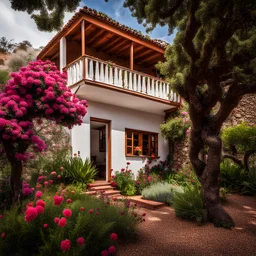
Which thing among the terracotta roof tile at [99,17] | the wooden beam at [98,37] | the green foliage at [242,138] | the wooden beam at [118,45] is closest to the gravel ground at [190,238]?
the green foliage at [242,138]

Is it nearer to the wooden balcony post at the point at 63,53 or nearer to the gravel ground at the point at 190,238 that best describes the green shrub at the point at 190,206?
the gravel ground at the point at 190,238

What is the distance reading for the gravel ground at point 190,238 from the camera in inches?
127

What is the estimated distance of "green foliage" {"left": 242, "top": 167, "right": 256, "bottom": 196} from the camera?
707 centimetres

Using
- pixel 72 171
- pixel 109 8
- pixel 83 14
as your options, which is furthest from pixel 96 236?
pixel 83 14

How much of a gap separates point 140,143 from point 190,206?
19.0 ft

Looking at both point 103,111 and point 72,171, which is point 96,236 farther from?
point 103,111

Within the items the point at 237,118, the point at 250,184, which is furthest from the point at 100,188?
the point at 237,118

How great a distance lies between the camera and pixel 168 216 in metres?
5.22

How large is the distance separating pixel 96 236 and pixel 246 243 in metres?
2.46

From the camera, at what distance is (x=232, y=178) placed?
771 cm

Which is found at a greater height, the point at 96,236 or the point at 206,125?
the point at 206,125

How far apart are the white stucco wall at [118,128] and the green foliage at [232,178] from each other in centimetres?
362

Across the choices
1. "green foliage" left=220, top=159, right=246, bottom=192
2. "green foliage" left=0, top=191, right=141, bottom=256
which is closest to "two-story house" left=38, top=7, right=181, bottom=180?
"green foliage" left=220, top=159, right=246, bottom=192

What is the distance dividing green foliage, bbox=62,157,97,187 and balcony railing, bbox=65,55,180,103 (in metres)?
3.01
